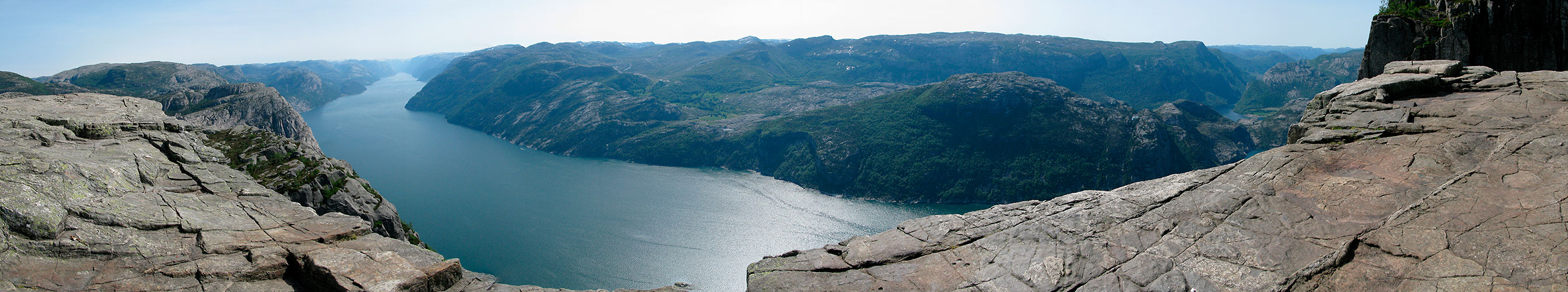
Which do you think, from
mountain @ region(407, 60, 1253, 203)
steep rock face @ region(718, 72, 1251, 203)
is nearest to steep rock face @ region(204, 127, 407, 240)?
mountain @ region(407, 60, 1253, 203)

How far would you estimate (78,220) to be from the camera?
49.0ft

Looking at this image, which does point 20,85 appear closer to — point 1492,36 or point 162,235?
point 162,235

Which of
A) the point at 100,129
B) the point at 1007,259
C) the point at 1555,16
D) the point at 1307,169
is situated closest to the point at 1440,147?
the point at 1307,169

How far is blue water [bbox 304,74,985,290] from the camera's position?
264 feet

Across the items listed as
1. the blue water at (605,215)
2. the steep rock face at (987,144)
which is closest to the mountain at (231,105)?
the blue water at (605,215)

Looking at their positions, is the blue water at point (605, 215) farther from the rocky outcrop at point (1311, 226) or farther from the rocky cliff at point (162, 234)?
the rocky outcrop at point (1311, 226)

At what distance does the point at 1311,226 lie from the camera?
1314 centimetres

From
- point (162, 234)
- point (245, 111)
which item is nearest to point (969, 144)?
point (162, 234)

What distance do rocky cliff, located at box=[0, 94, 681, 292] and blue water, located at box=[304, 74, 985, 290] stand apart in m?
53.2

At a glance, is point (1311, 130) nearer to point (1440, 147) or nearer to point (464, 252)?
point (1440, 147)

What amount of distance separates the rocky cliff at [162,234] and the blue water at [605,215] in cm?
5322

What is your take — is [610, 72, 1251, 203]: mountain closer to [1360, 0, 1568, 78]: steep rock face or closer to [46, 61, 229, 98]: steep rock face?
[1360, 0, 1568, 78]: steep rock face

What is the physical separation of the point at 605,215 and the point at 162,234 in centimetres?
8953

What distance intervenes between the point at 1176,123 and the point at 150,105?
171 meters
